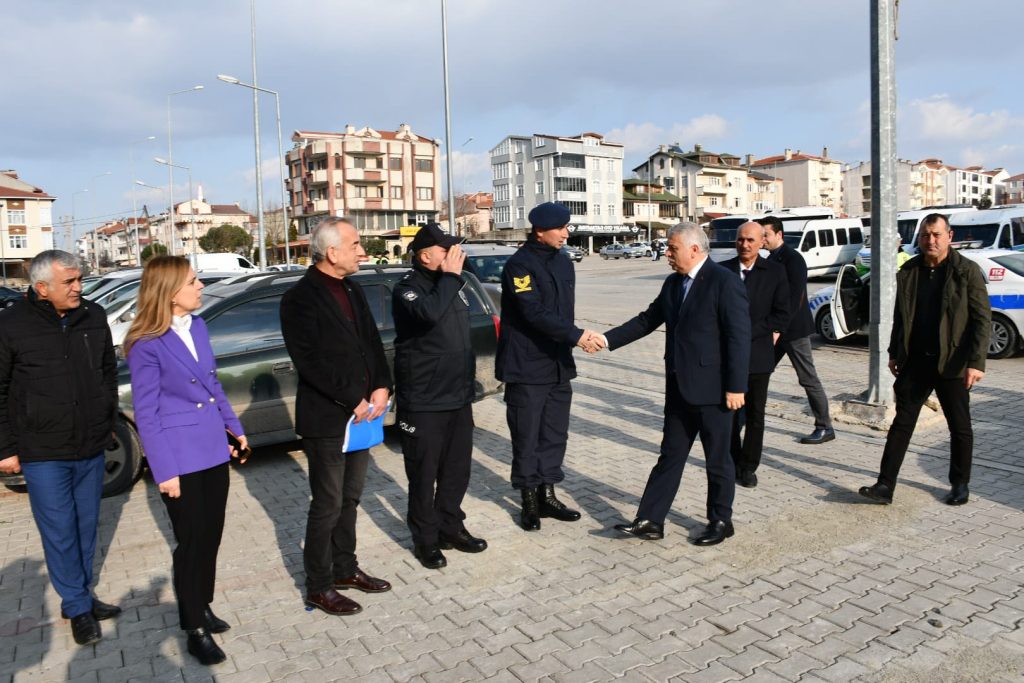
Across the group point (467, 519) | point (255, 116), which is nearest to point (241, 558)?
point (467, 519)

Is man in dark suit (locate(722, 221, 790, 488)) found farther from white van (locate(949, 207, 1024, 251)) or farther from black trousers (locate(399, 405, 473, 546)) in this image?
white van (locate(949, 207, 1024, 251))

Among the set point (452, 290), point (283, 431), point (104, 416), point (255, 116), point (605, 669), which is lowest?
point (605, 669)

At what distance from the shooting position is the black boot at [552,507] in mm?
5223

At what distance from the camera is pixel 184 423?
3486 millimetres

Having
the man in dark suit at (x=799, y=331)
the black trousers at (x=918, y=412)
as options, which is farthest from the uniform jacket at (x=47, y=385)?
the black trousers at (x=918, y=412)

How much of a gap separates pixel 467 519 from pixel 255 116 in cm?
3076

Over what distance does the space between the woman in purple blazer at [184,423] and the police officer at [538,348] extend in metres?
1.87

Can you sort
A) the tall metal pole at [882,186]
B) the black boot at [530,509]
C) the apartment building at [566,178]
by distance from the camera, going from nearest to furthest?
the black boot at [530,509]
the tall metal pole at [882,186]
the apartment building at [566,178]

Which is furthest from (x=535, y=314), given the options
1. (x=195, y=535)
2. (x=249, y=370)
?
(x=249, y=370)

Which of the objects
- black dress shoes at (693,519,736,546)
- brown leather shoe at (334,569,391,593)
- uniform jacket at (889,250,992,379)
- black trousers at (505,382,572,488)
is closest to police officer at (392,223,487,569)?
brown leather shoe at (334,569,391,593)

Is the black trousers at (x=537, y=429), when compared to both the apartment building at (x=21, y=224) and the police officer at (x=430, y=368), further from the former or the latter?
the apartment building at (x=21, y=224)

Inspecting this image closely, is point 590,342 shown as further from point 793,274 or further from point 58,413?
point 58,413

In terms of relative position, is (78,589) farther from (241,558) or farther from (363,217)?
(363,217)

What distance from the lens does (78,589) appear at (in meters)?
3.80
